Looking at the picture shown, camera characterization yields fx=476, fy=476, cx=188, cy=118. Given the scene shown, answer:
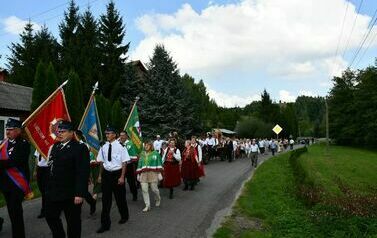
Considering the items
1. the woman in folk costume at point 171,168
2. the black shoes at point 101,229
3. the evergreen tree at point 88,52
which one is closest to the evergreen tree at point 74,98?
the woman in folk costume at point 171,168

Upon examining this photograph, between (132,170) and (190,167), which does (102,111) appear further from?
(132,170)

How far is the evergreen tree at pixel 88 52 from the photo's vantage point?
3884 cm

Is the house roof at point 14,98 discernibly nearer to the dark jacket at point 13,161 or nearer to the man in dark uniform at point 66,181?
the dark jacket at point 13,161

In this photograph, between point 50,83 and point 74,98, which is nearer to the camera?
point 50,83

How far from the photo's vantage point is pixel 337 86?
85688 millimetres

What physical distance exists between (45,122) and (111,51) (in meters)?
35.5

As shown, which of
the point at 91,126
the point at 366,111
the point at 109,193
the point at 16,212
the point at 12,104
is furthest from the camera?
the point at 366,111

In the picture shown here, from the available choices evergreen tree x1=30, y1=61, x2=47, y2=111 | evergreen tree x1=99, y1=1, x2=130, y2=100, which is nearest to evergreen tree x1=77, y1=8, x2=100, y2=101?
evergreen tree x1=99, y1=1, x2=130, y2=100

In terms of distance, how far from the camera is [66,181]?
6930 millimetres

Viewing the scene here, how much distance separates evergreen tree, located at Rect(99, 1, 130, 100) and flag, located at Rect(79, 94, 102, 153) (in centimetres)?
3084

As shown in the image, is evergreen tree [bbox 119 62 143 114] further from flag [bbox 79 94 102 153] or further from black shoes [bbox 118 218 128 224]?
black shoes [bbox 118 218 128 224]

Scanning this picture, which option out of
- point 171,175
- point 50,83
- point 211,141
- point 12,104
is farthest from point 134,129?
point 211,141

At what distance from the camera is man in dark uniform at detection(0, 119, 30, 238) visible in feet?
25.8

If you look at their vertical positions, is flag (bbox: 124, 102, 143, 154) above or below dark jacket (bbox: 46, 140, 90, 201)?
above
